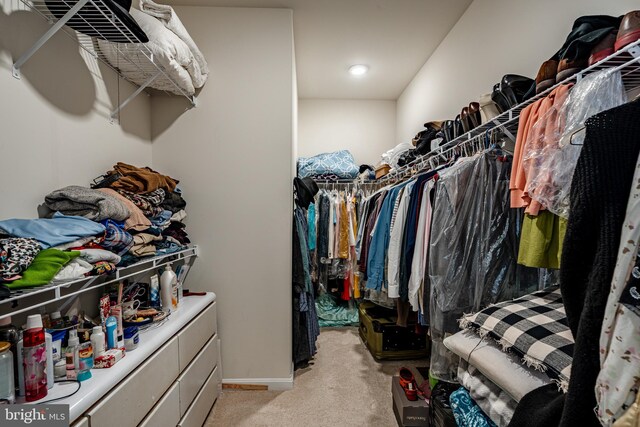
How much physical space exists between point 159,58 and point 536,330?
74.3 inches

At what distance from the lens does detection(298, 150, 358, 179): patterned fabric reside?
3.21 metres

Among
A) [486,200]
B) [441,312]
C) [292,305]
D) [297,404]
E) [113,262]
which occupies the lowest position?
[297,404]

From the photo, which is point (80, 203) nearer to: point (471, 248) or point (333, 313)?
point (471, 248)

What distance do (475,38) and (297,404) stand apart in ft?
8.70

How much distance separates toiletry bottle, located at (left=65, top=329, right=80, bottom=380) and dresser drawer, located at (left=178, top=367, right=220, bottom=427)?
2.12 feet

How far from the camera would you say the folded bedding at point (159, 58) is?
145 centimetres

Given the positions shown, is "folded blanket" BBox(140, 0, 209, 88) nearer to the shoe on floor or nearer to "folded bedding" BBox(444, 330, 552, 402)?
"folded bedding" BBox(444, 330, 552, 402)

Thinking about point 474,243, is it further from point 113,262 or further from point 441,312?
point 113,262

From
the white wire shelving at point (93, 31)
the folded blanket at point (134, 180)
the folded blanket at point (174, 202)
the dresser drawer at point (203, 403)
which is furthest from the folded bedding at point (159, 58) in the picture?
the dresser drawer at point (203, 403)

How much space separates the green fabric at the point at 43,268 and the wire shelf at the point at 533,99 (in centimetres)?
168

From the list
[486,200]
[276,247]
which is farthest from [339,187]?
[486,200]

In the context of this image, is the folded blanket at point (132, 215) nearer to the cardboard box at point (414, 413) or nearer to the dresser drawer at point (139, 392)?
the dresser drawer at point (139, 392)

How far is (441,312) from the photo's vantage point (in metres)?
1.40

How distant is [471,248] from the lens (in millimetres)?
1371
